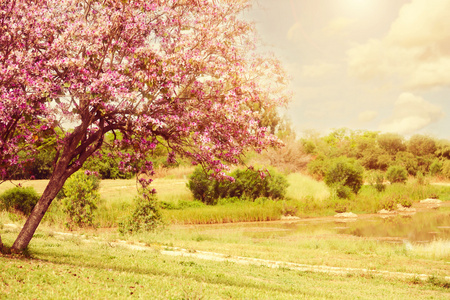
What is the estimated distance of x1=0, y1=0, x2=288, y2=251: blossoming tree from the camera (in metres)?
7.54

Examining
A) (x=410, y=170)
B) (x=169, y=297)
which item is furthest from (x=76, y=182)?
(x=410, y=170)

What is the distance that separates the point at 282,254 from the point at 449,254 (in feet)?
17.2

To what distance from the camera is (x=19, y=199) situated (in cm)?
1930

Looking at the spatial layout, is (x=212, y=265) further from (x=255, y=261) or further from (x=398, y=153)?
(x=398, y=153)

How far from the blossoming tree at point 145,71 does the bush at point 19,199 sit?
37.5ft

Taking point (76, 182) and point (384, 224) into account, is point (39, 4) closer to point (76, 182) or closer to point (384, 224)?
point (76, 182)

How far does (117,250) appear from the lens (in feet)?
36.9

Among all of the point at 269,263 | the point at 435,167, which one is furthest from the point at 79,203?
the point at 435,167

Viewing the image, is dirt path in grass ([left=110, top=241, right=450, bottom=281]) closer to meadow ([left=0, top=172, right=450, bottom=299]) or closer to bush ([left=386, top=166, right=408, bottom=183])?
meadow ([left=0, top=172, right=450, bottom=299])

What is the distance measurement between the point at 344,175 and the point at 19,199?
1962 cm

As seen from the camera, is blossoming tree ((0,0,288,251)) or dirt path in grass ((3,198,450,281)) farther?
dirt path in grass ((3,198,450,281))

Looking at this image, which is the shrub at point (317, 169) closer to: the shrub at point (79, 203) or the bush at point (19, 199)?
the shrub at point (79, 203)

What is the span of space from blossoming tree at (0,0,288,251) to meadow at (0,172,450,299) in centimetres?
239

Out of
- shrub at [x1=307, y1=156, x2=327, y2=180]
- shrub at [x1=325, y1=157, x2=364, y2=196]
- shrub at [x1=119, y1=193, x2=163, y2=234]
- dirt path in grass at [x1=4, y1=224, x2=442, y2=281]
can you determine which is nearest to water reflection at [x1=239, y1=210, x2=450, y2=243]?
shrub at [x1=119, y1=193, x2=163, y2=234]
